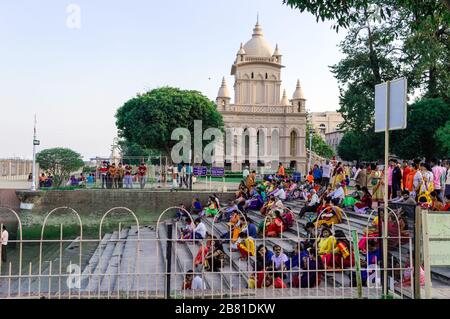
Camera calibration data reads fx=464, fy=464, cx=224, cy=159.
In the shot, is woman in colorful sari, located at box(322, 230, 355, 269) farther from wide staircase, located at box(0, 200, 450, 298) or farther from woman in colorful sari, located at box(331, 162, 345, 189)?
woman in colorful sari, located at box(331, 162, 345, 189)

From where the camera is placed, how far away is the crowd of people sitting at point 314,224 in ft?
24.7

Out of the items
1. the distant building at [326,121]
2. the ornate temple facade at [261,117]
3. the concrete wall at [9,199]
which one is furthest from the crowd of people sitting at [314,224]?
the distant building at [326,121]

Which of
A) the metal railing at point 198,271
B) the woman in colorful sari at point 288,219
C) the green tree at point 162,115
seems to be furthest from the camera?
the green tree at point 162,115

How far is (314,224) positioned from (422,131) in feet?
82.3

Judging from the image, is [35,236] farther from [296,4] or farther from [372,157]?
[372,157]

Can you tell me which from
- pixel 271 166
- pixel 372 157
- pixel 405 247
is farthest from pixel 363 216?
pixel 271 166

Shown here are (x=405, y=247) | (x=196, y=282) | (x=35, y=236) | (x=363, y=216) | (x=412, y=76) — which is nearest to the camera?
(x=405, y=247)

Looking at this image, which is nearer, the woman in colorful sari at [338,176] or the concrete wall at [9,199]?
the woman in colorful sari at [338,176]

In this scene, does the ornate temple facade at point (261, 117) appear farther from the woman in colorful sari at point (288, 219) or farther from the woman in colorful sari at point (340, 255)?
the woman in colorful sari at point (340, 255)

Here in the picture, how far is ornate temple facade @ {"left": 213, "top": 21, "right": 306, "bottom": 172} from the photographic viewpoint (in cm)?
5162

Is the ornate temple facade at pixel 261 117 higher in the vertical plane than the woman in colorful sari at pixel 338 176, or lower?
higher

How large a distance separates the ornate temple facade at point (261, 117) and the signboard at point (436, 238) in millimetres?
43785

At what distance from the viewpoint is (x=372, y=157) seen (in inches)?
1328
